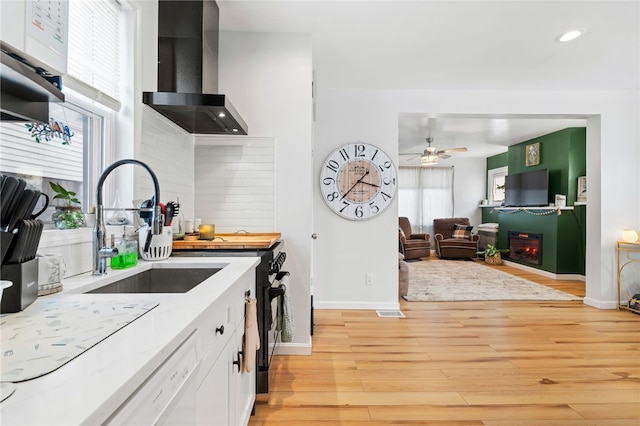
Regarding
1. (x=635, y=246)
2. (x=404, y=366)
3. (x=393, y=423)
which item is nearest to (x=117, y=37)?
(x=393, y=423)

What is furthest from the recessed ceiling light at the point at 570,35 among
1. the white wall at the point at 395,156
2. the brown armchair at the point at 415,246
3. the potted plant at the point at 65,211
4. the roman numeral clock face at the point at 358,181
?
the brown armchair at the point at 415,246

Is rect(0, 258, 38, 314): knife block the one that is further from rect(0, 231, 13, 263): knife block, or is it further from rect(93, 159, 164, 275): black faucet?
rect(93, 159, 164, 275): black faucet

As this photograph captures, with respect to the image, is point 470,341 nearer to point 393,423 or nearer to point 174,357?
point 393,423

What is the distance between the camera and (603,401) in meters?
Result: 2.08

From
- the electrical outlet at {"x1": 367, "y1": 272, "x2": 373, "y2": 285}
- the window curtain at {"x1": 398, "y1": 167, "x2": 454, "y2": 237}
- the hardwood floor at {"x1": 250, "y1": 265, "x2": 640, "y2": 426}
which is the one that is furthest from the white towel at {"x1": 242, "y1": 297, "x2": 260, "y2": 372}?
the window curtain at {"x1": 398, "y1": 167, "x2": 454, "y2": 237}

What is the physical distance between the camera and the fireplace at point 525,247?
251 inches

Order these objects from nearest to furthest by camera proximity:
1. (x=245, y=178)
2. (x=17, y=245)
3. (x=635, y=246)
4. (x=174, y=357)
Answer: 1. (x=174, y=357)
2. (x=17, y=245)
3. (x=245, y=178)
4. (x=635, y=246)

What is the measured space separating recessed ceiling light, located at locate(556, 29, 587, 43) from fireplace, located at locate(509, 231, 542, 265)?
14.5 feet

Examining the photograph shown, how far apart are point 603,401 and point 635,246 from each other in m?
2.60

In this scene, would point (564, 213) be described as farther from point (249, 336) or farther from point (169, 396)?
point (169, 396)

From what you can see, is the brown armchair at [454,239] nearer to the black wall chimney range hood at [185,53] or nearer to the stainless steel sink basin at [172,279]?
the black wall chimney range hood at [185,53]

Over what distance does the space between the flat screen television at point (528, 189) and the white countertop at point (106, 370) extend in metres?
6.85

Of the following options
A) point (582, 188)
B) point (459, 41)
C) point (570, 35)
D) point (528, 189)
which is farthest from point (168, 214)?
point (528, 189)

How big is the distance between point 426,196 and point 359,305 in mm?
5965
